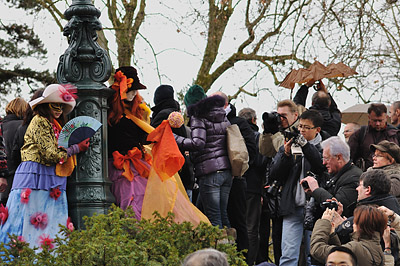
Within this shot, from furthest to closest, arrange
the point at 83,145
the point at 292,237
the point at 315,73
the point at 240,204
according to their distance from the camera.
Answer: the point at 315,73
the point at 240,204
the point at 292,237
the point at 83,145

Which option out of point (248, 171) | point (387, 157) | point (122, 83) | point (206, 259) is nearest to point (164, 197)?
point (122, 83)

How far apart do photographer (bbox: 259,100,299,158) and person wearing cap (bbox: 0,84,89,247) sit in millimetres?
2253

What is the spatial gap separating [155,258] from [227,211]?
3.56 m

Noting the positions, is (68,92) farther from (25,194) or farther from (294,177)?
(294,177)

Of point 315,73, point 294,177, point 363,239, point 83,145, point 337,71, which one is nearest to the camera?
point 363,239

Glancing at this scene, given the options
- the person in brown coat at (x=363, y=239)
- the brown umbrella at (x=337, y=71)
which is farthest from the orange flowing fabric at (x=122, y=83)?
the brown umbrella at (x=337, y=71)

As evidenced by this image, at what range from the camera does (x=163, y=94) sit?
29.5 feet

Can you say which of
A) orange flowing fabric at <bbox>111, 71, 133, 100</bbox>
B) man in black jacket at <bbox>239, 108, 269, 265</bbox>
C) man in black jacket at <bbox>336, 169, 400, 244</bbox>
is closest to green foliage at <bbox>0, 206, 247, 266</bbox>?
man in black jacket at <bbox>336, 169, 400, 244</bbox>

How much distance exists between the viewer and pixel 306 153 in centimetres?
801

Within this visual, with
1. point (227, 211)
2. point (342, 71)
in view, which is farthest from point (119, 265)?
point (342, 71)

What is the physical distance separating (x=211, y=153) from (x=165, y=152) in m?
0.97

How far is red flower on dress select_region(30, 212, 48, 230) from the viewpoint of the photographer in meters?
7.15

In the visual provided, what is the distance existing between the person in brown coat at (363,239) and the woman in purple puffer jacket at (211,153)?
217cm

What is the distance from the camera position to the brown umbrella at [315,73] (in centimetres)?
1019
